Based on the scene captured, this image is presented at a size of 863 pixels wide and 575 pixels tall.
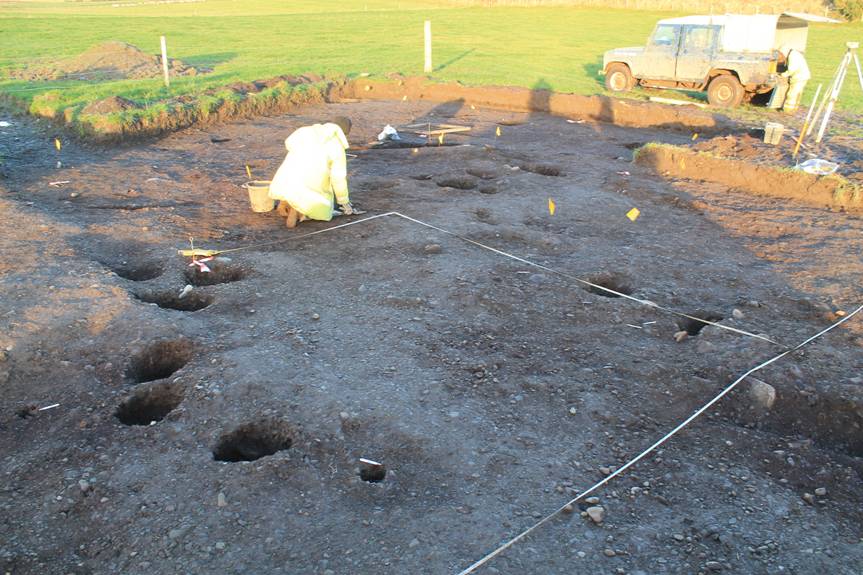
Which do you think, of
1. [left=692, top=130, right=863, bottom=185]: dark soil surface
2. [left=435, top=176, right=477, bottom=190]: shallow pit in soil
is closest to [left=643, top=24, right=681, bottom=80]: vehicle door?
[left=692, top=130, right=863, bottom=185]: dark soil surface

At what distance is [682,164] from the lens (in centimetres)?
1078

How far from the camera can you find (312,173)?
26.0ft

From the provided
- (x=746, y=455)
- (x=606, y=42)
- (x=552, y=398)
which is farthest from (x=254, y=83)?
(x=606, y=42)

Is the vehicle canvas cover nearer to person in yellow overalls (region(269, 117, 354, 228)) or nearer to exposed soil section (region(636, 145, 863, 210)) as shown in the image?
exposed soil section (region(636, 145, 863, 210))

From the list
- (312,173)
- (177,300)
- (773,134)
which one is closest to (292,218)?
(312,173)

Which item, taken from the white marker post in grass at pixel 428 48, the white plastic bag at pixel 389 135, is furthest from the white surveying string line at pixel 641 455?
the white marker post in grass at pixel 428 48

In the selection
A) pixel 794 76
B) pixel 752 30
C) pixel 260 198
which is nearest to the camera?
pixel 260 198

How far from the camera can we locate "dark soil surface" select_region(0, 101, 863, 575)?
142 inches

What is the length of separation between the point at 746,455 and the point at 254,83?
14.2 meters

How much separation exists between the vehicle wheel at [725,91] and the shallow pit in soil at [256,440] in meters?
15.3

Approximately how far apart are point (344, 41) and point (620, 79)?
40.5 feet

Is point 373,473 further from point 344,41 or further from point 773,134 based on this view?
point 344,41

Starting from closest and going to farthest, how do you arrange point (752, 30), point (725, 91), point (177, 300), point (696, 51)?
point (177, 300) < point (752, 30) < point (725, 91) < point (696, 51)

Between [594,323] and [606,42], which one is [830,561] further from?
[606,42]
